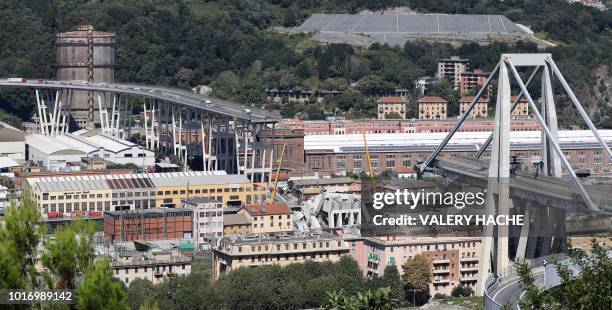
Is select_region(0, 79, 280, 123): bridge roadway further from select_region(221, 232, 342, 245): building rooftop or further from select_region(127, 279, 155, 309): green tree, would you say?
select_region(127, 279, 155, 309): green tree

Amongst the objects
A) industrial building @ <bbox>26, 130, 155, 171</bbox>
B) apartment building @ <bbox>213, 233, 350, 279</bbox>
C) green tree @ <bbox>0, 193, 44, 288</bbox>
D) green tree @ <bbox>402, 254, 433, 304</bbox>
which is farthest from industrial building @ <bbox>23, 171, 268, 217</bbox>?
green tree @ <bbox>0, 193, 44, 288</bbox>

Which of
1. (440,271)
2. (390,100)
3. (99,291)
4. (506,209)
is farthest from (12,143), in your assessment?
(99,291)

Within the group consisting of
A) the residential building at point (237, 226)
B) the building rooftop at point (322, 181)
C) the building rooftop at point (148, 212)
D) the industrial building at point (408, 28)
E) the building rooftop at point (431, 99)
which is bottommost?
the residential building at point (237, 226)

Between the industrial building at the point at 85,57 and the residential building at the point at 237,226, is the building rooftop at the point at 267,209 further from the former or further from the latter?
the industrial building at the point at 85,57

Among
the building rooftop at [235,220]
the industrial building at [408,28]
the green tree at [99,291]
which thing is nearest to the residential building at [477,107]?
the industrial building at [408,28]

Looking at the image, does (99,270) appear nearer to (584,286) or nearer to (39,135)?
(584,286)

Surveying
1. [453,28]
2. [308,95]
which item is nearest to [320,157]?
[308,95]

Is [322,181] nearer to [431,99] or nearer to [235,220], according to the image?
[235,220]
